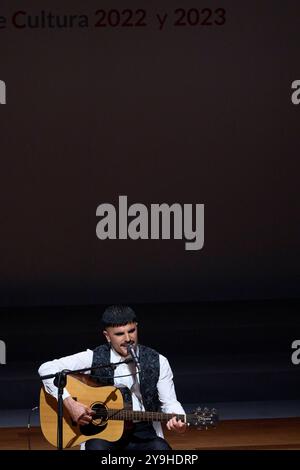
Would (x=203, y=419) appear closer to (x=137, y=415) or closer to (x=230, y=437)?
(x=137, y=415)

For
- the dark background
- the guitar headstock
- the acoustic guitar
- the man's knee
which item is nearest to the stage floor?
the acoustic guitar

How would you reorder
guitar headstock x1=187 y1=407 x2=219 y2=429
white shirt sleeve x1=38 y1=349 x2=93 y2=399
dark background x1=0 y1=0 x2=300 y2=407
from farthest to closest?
dark background x1=0 y1=0 x2=300 y2=407 → white shirt sleeve x1=38 y1=349 x2=93 y2=399 → guitar headstock x1=187 y1=407 x2=219 y2=429

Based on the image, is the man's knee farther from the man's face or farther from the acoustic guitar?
the man's face

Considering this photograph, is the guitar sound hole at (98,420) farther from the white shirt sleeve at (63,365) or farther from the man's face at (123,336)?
the man's face at (123,336)

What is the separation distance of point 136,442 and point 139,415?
136 mm

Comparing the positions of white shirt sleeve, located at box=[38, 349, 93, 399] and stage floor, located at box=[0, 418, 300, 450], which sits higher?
white shirt sleeve, located at box=[38, 349, 93, 399]

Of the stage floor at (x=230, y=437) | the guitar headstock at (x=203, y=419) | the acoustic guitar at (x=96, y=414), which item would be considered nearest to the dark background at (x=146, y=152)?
the stage floor at (x=230, y=437)

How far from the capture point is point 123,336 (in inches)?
176

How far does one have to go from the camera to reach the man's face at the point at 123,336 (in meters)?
4.45

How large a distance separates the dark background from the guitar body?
317 centimetres

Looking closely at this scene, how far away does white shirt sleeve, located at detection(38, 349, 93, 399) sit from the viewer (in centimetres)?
455

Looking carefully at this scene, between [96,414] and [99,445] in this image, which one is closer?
[99,445]

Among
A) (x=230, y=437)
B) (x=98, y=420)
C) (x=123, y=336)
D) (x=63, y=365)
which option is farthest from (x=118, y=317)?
(x=230, y=437)
